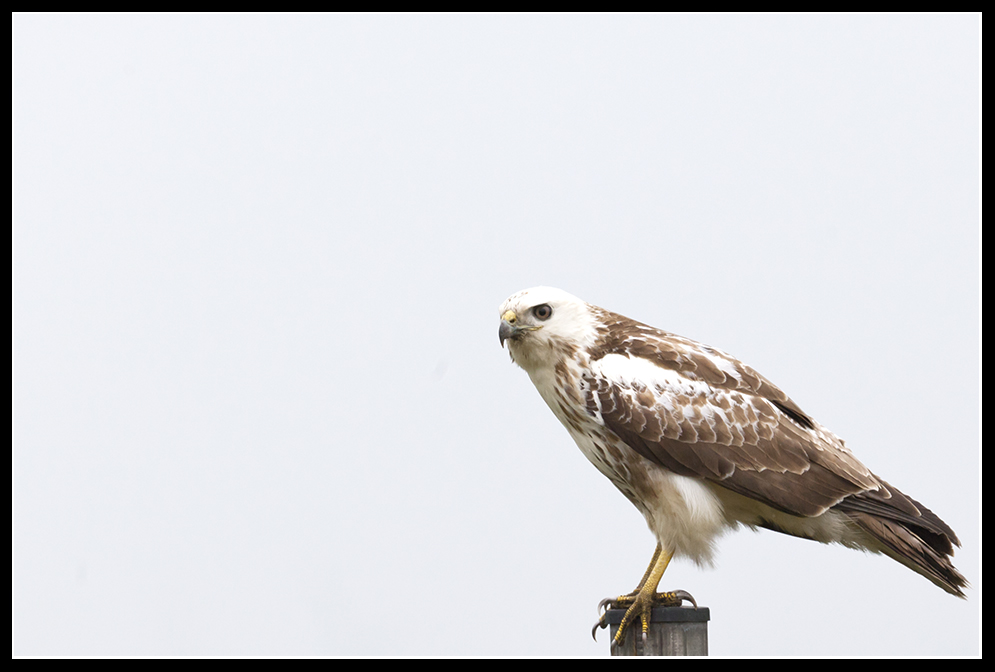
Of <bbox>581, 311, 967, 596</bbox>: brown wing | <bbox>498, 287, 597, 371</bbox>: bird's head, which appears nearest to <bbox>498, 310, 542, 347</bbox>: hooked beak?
<bbox>498, 287, 597, 371</bbox>: bird's head

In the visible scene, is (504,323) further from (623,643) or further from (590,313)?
(623,643)

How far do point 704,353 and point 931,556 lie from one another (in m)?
1.82

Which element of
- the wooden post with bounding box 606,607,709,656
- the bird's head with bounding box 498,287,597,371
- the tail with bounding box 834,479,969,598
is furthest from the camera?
the bird's head with bounding box 498,287,597,371

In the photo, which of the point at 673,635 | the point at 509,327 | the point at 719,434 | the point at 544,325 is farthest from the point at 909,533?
the point at 509,327

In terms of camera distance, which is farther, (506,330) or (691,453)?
(506,330)

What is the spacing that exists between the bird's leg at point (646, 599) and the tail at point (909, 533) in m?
1.10

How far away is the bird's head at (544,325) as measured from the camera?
5902 mm

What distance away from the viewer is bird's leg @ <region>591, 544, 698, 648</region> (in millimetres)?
5742

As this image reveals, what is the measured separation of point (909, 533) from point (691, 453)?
1.44 meters

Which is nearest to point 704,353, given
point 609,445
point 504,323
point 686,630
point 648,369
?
point 648,369

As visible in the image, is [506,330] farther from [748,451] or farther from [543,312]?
[748,451]

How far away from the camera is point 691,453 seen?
5730 mm

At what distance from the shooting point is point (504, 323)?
5.88 metres

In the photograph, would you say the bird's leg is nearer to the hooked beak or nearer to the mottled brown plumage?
the mottled brown plumage
